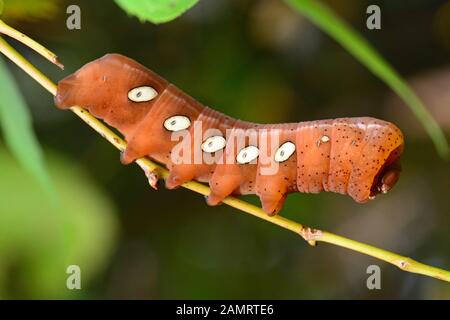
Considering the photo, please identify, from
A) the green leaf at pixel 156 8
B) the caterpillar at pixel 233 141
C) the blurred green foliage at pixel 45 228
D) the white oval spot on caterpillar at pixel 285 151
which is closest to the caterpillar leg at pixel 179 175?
the caterpillar at pixel 233 141

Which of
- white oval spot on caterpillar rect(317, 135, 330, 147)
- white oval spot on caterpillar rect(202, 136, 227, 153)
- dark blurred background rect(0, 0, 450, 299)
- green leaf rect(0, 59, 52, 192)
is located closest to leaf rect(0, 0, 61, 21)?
dark blurred background rect(0, 0, 450, 299)

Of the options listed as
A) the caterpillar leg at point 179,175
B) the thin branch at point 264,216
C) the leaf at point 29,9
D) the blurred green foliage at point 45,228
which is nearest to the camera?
the thin branch at point 264,216

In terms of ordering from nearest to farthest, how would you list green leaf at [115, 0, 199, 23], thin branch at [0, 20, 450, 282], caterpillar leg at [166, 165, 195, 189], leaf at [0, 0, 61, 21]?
green leaf at [115, 0, 199, 23], thin branch at [0, 20, 450, 282], caterpillar leg at [166, 165, 195, 189], leaf at [0, 0, 61, 21]

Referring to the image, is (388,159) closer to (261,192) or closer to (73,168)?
(261,192)

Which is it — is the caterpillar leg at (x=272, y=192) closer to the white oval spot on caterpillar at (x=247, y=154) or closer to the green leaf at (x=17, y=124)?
the white oval spot on caterpillar at (x=247, y=154)

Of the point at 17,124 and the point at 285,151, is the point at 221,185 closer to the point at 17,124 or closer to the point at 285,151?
the point at 285,151

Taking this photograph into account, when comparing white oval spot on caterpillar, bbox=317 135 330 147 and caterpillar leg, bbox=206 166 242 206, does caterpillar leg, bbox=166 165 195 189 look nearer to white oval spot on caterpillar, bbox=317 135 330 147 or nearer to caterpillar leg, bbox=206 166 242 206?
caterpillar leg, bbox=206 166 242 206

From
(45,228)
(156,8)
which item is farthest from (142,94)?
(45,228)
